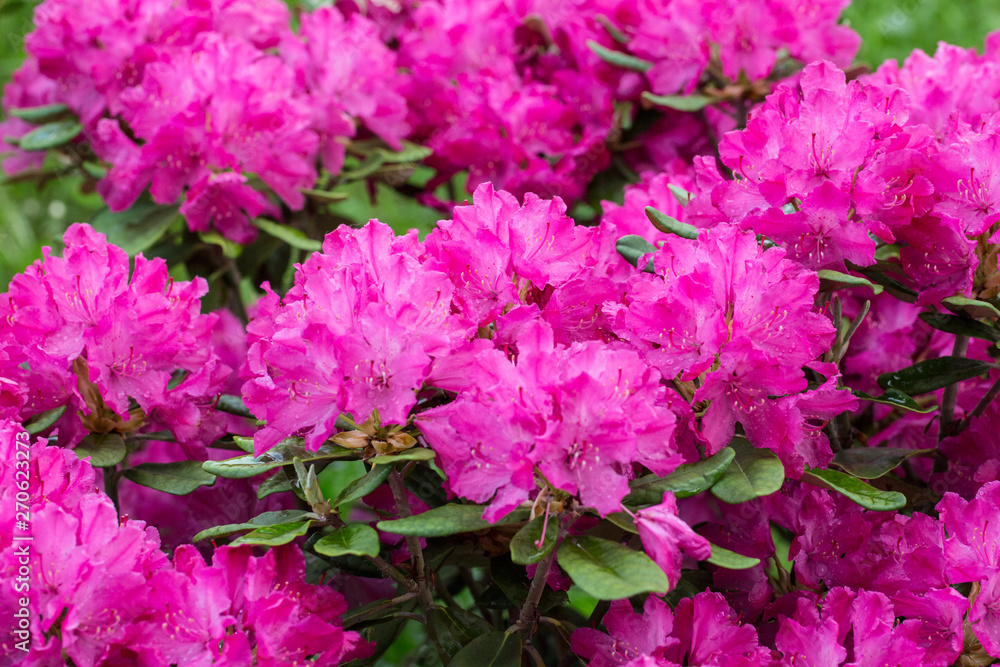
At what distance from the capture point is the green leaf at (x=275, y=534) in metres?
1.03

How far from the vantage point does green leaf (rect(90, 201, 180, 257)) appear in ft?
5.76

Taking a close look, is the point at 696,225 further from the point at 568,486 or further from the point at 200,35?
the point at 200,35

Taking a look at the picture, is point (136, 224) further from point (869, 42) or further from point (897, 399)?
point (869, 42)

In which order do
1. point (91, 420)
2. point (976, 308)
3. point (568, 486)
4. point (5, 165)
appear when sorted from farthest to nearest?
point (5, 165), point (91, 420), point (976, 308), point (568, 486)

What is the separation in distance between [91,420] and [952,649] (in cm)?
113

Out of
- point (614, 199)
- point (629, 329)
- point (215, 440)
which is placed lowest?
point (215, 440)

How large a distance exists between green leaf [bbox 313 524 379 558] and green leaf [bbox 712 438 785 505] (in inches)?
14.7

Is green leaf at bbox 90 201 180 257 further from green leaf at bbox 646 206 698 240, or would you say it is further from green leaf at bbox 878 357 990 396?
green leaf at bbox 878 357 990 396

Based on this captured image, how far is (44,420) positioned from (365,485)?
48 cm

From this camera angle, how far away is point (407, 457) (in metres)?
1.02

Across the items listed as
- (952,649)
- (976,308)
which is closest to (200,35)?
(976,308)

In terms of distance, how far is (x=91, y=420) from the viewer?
1325 millimetres

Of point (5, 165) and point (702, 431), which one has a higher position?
point (702, 431)

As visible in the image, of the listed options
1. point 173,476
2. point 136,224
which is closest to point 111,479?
point 173,476
